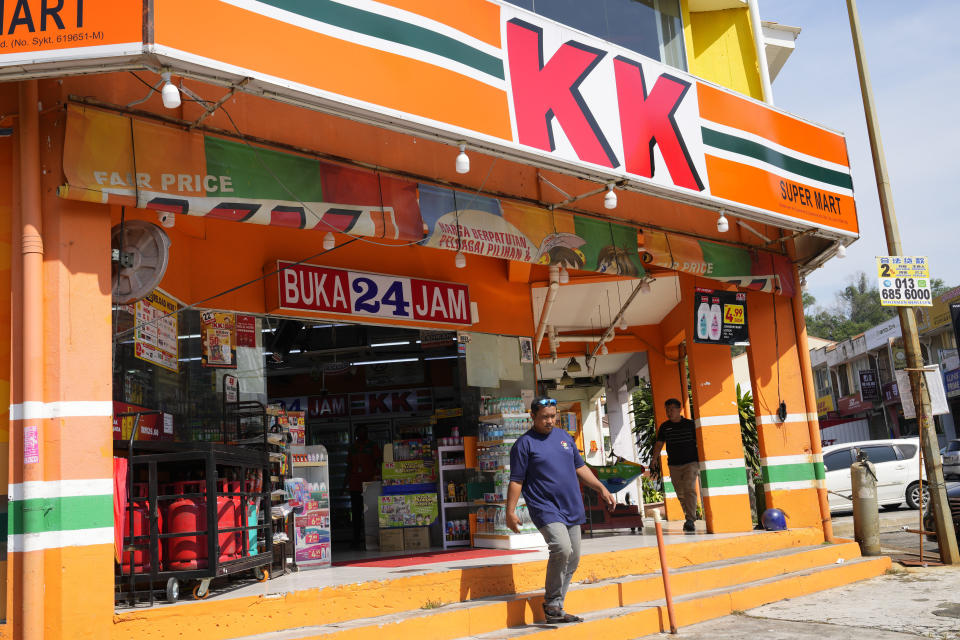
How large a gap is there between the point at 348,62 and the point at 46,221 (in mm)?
2356

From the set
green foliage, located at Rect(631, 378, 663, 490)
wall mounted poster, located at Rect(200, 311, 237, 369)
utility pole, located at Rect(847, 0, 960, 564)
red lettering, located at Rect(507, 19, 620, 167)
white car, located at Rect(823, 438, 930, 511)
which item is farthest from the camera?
green foliage, located at Rect(631, 378, 663, 490)

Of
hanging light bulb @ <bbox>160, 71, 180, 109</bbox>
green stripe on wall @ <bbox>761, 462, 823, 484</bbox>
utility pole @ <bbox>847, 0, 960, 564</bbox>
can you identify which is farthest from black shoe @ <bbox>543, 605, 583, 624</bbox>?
utility pole @ <bbox>847, 0, 960, 564</bbox>

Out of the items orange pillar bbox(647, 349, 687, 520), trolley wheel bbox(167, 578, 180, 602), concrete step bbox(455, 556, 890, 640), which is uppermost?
orange pillar bbox(647, 349, 687, 520)

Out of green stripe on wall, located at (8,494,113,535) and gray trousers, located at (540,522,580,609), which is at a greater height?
green stripe on wall, located at (8,494,113,535)

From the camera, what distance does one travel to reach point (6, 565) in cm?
563

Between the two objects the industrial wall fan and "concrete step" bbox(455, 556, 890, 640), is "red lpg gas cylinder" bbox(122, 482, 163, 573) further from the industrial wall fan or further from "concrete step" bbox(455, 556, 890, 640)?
"concrete step" bbox(455, 556, 890, 640)

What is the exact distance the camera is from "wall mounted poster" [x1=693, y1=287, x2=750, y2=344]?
11.3m

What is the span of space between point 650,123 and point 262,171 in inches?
157

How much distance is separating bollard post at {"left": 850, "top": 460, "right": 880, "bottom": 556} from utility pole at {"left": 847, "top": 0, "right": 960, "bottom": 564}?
26.1 inches

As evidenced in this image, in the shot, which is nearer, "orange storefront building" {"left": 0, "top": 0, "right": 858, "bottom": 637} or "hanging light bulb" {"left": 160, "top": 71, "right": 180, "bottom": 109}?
"hanging light bulb" {"left": 160, "top": 71, "right": 180, "bottom": 109}

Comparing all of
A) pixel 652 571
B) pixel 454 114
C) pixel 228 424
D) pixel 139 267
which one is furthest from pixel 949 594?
pixel 139 267

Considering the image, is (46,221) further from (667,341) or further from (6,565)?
(667,341)

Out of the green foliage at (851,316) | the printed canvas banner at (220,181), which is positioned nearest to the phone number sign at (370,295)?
the printed canvas banner at (220,181)

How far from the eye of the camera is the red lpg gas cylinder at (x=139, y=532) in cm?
626
